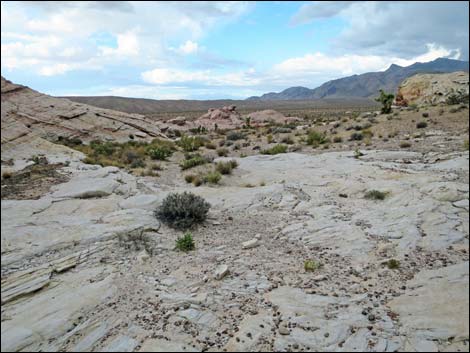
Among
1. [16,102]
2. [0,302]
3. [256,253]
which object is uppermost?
[16,102]

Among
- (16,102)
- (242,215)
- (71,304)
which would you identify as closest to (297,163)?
(242,215)

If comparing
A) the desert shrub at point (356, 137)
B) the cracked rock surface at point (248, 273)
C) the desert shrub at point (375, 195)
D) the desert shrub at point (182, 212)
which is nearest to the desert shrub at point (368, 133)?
the desert shrub at point (356, 137)

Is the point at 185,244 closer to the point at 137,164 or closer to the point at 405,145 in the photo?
the point at 137,164

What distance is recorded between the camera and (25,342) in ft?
12.8

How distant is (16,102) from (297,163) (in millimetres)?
17679

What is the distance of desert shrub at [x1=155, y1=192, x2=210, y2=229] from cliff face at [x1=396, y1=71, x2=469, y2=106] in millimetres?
30147

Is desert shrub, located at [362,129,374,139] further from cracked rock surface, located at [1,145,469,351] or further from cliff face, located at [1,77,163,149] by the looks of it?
cliff face, located at [1,77,163,149]

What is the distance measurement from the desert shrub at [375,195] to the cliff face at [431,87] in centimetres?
2765

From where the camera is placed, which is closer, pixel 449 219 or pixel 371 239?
pixel 449 219

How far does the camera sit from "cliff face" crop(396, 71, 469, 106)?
32.4 metres

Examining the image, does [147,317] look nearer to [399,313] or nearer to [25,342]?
[25,342]

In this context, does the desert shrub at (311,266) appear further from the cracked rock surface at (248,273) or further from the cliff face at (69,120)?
the cliff face at (69,120)

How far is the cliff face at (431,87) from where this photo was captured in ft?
106

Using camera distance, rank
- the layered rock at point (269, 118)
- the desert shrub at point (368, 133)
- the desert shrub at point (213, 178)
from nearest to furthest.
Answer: the desert shrub at point (213, 178), the desert shrub at point (368, 133), the layered rock at point (269, 118)
